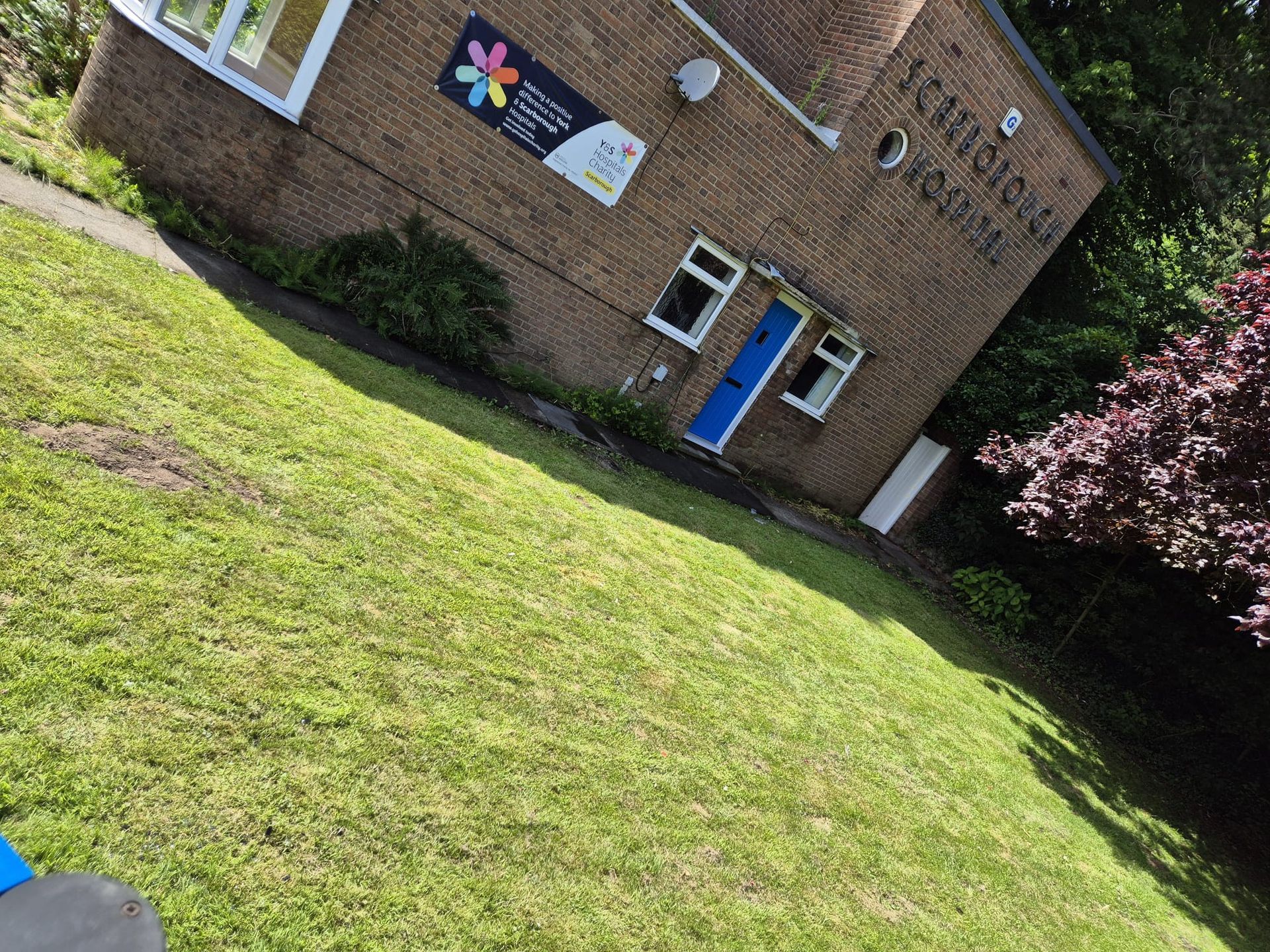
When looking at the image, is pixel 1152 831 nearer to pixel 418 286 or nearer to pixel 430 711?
pixel 430 711

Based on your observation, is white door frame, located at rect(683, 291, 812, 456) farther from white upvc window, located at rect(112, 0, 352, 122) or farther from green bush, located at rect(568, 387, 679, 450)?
white upvc window, located at rect(112, 0, 352, 122)

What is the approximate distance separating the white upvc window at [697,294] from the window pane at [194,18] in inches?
228

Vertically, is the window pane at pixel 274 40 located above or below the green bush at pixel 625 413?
above

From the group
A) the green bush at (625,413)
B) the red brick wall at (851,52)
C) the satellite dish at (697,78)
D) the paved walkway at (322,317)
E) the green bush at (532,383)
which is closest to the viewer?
the paved walkway at (322,317)

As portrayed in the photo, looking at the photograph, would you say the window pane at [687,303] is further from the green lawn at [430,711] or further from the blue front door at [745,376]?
the green lawn at [430,711]

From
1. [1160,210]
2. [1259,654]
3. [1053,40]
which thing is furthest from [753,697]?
[1160,210]

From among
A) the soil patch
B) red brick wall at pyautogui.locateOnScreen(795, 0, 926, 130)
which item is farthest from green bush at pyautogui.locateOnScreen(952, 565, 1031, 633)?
the soil patch

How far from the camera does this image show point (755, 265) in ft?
33.2

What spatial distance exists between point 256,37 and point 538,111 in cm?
301

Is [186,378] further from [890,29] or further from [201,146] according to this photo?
[890,29]

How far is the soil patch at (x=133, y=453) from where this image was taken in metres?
3.54

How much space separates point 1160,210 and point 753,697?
55.9ft

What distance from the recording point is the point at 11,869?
47.3 inches

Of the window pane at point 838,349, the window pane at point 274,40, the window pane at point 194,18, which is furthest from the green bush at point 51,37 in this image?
the window pane at point 838,349
